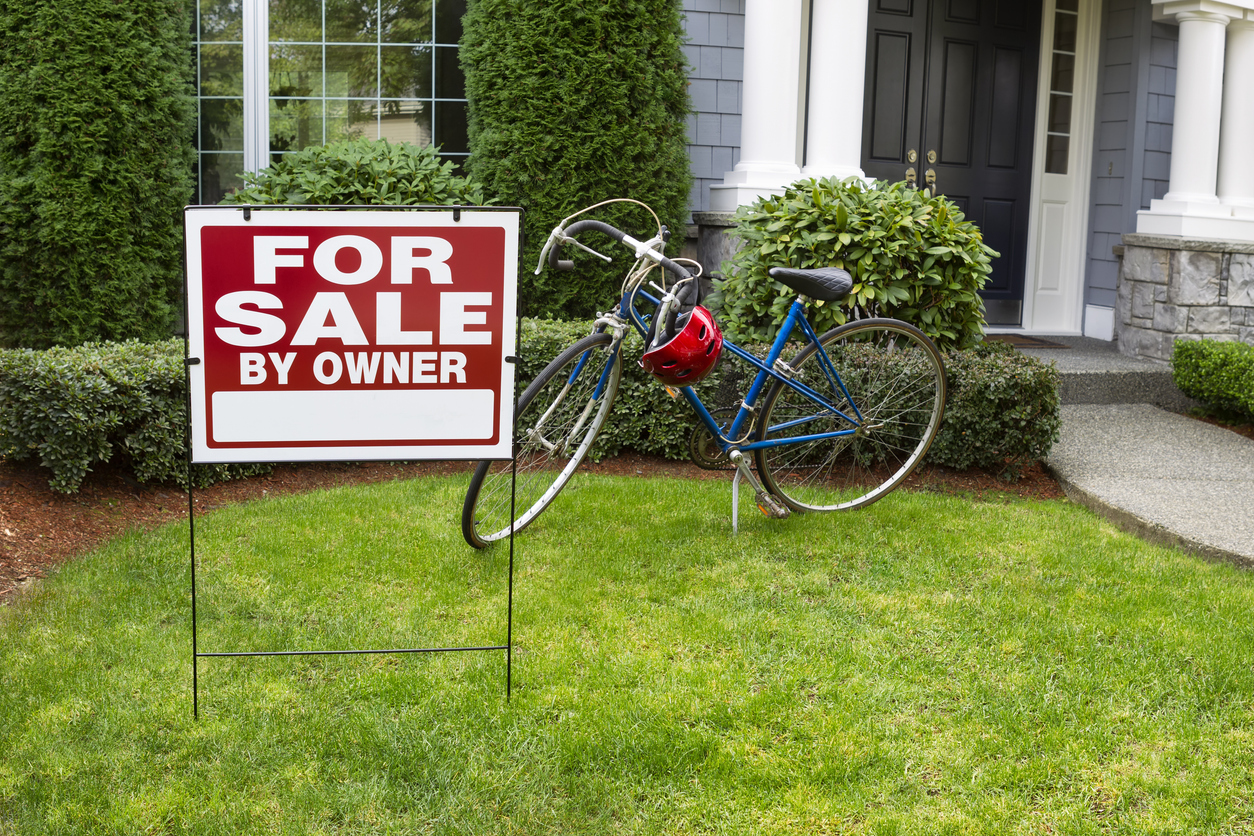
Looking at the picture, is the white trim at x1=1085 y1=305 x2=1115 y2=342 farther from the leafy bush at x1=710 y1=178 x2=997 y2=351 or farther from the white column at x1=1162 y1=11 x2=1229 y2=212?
the leafy bush at x1=710 y1=178 x2=997 y2=351

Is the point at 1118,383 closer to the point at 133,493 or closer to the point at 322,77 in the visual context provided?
the point at 322,77

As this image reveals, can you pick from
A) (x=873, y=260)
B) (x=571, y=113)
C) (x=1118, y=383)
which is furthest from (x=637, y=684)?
(x=1118, y=383)

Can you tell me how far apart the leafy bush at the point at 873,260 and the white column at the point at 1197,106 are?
3.12 metres

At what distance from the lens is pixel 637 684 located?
2.84m

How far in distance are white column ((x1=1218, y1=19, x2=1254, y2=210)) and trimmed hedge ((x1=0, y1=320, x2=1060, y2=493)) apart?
3460 millimetres

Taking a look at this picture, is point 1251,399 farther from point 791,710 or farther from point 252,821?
point 252,821

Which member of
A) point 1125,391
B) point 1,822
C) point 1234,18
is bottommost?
point 1,822

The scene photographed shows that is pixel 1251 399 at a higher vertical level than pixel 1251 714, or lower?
higher

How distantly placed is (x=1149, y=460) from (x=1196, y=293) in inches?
96.3

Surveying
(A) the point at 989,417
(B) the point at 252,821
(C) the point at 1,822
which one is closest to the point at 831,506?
(A) the point at 989,417

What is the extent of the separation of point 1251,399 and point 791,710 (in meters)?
4.63

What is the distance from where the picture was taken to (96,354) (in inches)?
174

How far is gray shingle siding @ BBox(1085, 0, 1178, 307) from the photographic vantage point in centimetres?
810

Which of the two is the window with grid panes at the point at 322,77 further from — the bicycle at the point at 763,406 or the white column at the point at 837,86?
the bicycle at the point at 763,406
